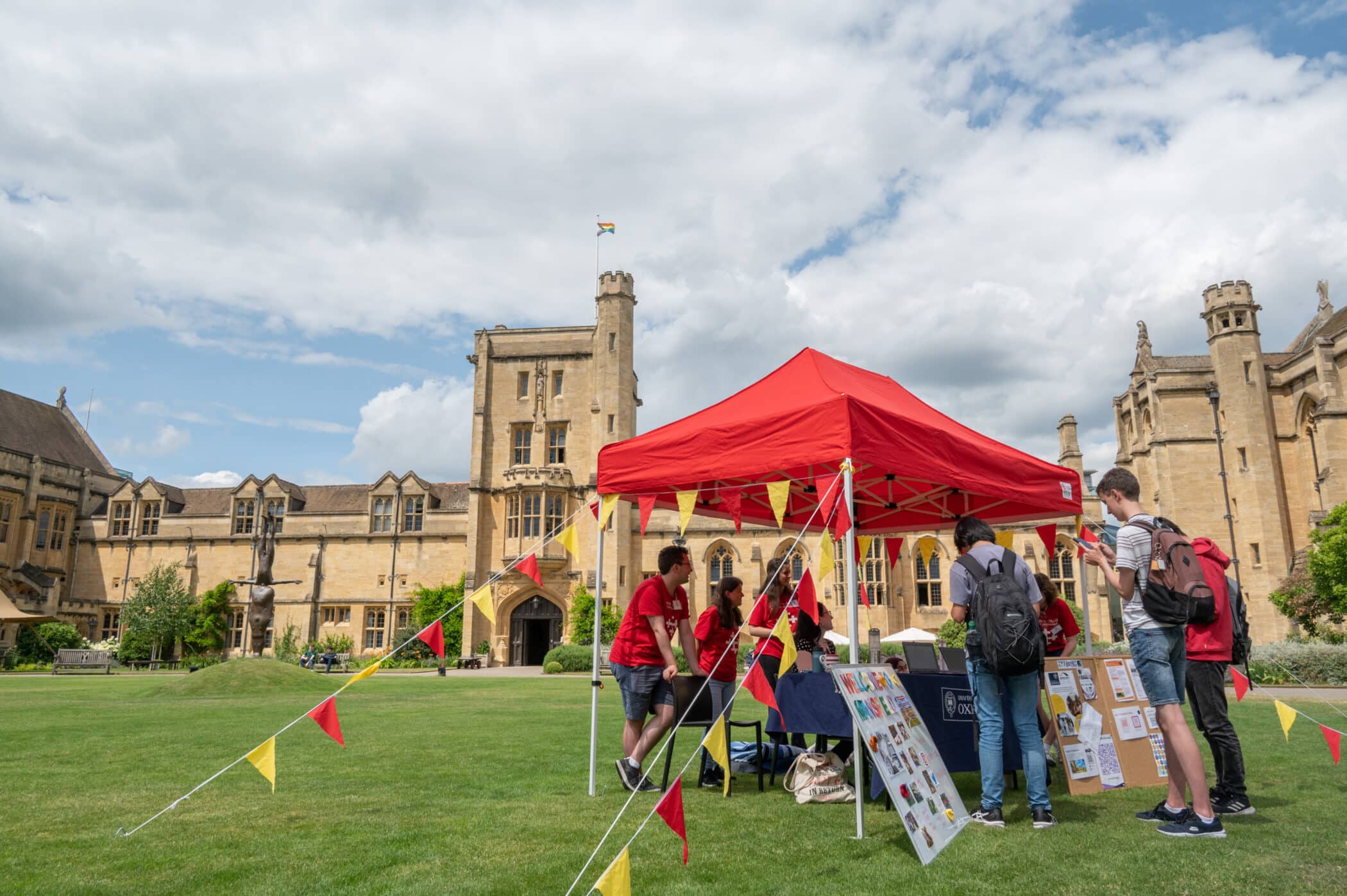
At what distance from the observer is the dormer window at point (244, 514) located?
42.6m

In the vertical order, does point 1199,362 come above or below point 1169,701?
above

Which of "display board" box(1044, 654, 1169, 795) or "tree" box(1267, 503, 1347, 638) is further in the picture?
"tree" box(1267, 503, 1347, 638)

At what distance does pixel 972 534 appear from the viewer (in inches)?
213

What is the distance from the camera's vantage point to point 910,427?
6.46 metres

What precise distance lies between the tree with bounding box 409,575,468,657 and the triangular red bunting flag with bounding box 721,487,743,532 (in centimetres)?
3010

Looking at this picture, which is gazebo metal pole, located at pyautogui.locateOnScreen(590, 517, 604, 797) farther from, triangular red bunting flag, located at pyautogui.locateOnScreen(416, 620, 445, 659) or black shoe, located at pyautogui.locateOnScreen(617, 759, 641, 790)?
triangular red bunting flag, located at pyautogui.locateOnScreen(416, 620, 445, 659)

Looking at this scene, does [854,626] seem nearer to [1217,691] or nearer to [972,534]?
[972,534]

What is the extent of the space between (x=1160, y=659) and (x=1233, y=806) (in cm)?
133

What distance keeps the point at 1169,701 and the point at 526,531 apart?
33.3 meters

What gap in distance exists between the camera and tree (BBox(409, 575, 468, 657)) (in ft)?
124

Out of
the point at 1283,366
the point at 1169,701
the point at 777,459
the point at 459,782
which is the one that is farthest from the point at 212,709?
the point at 1283,366

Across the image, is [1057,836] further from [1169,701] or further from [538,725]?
[538,725]

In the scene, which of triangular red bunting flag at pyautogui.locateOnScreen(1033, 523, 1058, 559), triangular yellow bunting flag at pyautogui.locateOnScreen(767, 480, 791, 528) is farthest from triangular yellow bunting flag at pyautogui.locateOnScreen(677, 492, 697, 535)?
triangular red bunting flag at pyautogui.locateOnScreen(1033, 523, 1058, 559)

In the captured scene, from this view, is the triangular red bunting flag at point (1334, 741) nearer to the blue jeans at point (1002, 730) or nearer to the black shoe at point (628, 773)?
the blue jeans at point (1002, 730)
